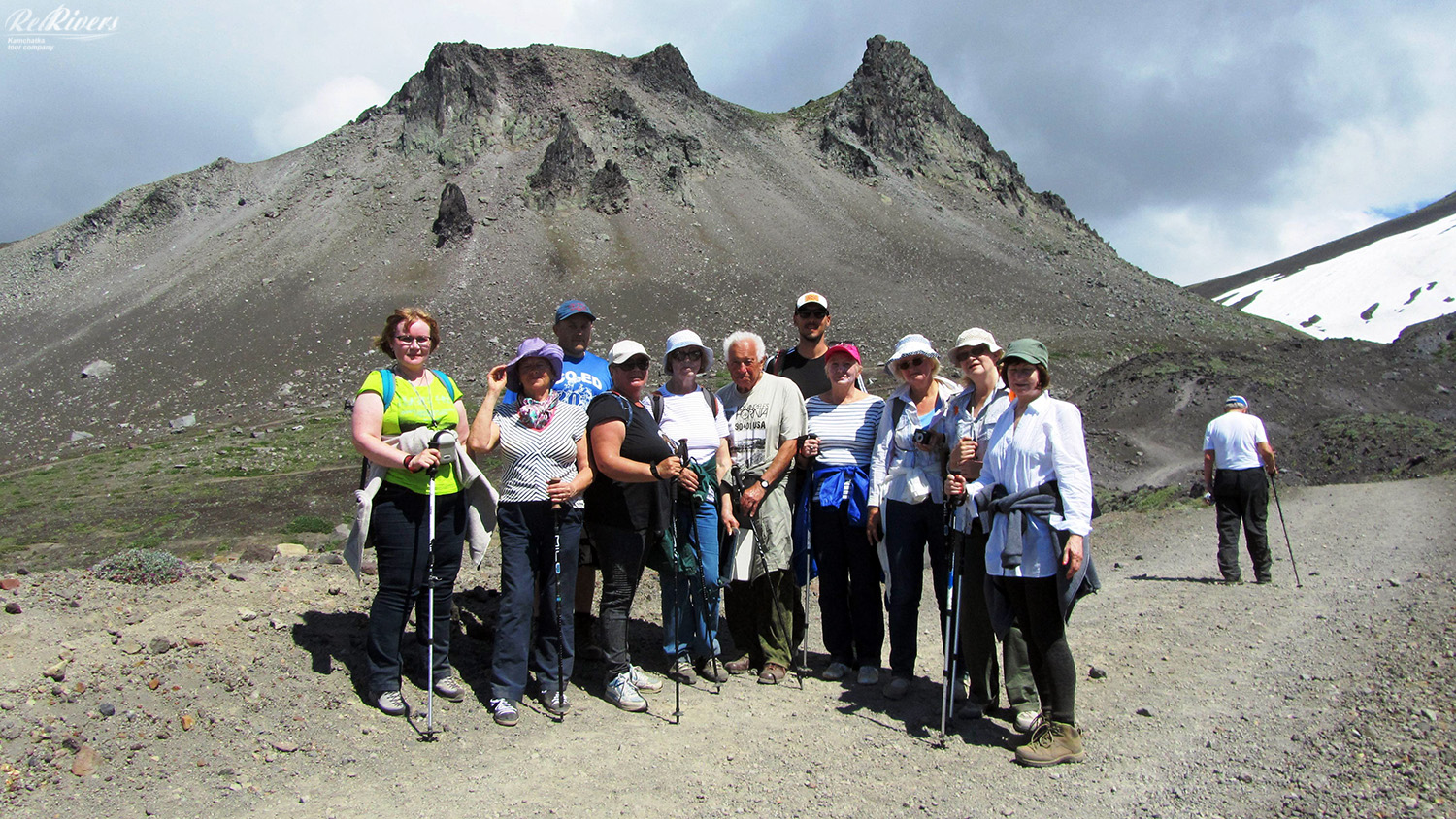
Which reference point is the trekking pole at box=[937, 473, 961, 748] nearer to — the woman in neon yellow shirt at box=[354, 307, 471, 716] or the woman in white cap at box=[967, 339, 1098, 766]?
the woman in white cap at box=[967, 339, 1098, 766]

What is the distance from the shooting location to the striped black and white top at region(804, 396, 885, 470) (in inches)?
224

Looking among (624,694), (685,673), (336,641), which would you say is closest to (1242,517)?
(685,673)

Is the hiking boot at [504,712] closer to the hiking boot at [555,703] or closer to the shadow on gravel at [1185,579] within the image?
the hiking boot at [555,703]

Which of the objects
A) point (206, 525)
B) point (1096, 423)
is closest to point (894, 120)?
point (1096, 423)

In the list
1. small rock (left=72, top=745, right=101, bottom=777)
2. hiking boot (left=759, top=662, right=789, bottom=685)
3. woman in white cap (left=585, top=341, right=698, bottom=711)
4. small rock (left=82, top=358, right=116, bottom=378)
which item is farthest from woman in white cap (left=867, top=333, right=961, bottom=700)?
small rock (left=82, top=358, right=116, bottom=378)

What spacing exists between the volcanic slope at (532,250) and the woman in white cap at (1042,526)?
3484 cm

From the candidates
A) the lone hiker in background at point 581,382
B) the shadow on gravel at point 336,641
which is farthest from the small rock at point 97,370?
the lone hiker in background at point 581,382

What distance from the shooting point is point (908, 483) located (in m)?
5.23

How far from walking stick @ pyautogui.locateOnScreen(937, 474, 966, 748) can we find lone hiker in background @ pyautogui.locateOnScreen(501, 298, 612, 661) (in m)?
2.18

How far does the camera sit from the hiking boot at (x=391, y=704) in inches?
190

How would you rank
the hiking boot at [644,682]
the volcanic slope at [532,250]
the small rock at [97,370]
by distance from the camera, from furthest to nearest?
the volcanic slope at [532,250]
the small rock at [97,370]
the hiking boot at [644,682]

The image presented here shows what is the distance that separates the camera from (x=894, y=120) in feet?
294

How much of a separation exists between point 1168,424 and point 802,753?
79.1ft

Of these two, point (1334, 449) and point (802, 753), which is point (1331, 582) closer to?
→ point (802, 753)
